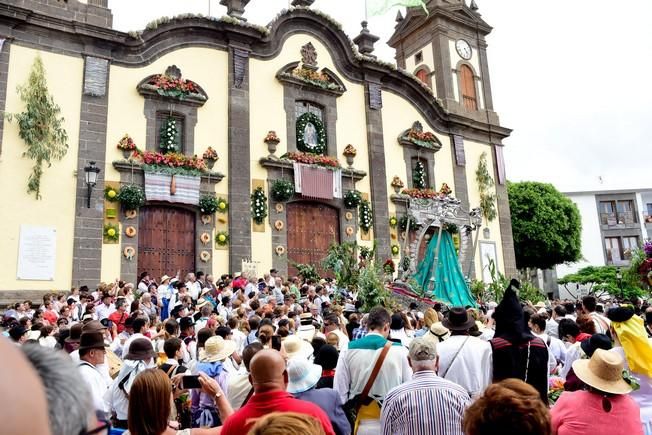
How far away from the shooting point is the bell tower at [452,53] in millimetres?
25853

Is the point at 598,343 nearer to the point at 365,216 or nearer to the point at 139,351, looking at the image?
the point at 139,351

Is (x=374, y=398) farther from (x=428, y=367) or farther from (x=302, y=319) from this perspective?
(x=302, y=319)

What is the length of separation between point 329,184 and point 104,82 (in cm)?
845

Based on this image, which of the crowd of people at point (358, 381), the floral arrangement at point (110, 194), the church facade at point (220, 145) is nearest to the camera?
the crowd of people at point (358, 381)

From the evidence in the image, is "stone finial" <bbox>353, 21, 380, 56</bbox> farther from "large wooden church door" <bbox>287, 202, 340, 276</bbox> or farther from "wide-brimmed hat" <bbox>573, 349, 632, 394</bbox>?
"wide-brimmed hat" <bbox>573, 349, 632, 394</bbox>

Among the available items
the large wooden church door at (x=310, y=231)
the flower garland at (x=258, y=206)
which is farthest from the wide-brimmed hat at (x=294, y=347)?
the large wooden church door at (x=310, y=231)

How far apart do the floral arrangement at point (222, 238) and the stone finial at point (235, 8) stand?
8133 mm

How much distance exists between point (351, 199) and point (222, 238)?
5453 mm

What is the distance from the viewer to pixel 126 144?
16812mm

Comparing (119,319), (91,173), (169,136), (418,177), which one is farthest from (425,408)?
(418,177)

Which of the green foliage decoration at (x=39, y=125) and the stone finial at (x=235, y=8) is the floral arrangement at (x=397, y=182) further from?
the green foliage decoration at (x=39, y=125)

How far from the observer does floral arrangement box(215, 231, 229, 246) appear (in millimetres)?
17906

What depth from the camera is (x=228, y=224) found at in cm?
1823

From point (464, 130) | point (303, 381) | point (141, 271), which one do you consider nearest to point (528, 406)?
point (303, 381)
